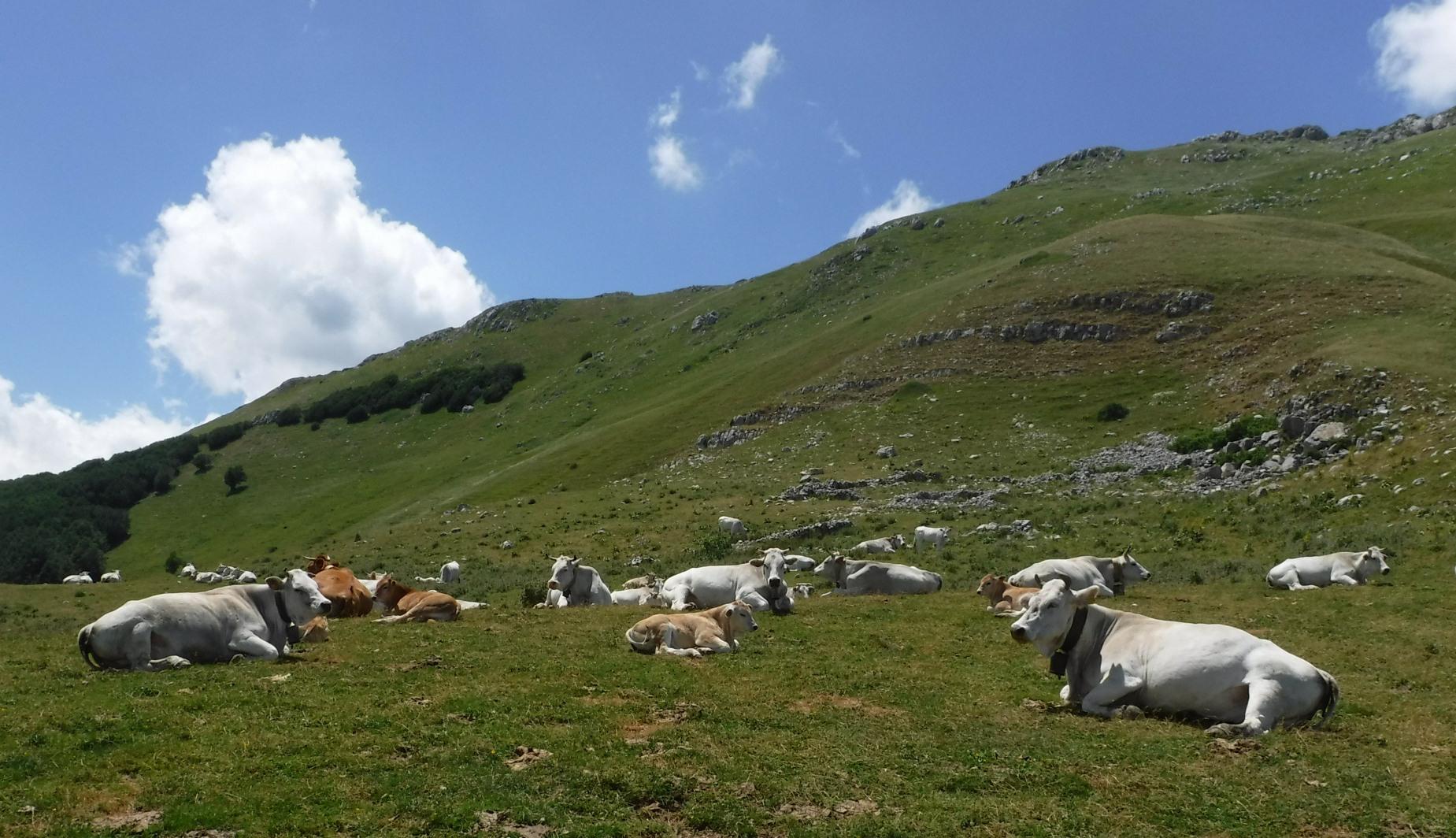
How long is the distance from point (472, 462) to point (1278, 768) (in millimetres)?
89727

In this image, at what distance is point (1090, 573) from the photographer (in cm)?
2377

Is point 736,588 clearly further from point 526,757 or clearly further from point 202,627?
point 526,757

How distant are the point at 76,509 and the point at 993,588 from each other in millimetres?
110169

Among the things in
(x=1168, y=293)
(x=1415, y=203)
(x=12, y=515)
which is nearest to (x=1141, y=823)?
(x=1168, y=293)

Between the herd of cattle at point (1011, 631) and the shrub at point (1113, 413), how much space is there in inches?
1280

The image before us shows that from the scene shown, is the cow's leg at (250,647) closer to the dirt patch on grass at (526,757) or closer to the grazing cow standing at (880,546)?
the dirt patch on grass at (526,757)

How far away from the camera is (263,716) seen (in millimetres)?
10531

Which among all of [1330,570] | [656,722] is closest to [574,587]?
[656,722]

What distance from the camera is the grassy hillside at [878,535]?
8.52 meters

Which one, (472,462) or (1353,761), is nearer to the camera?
(1353,761)

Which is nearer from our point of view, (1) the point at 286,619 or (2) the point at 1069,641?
(2) the point at 1069,641

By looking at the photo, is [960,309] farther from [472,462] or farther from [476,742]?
[476,742]

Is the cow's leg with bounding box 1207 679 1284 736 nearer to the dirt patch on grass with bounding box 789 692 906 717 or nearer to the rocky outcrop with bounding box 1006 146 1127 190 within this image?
the dirt patch on grass with bounding box 789 692 906 717

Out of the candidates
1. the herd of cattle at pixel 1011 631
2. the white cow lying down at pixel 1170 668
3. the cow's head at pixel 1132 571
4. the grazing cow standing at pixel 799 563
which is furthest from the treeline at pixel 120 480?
the white cow lying down at pixel 1170 668
